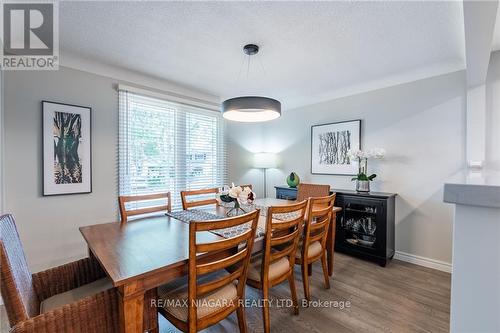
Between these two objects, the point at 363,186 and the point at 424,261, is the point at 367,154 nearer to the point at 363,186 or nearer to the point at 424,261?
the point at 363,186

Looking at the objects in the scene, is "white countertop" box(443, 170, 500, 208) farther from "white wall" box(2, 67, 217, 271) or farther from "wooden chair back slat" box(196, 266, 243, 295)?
"white wall" box(2, 67, 217, 271)

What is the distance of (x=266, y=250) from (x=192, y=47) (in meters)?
2.04

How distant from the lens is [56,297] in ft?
4.45

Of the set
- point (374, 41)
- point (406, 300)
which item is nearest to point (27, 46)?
point (374, 41)

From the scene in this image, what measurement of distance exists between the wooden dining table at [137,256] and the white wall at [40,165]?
101 cm

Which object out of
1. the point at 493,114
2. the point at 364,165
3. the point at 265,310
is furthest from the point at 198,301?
the point at 493,114

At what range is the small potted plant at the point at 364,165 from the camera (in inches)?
117

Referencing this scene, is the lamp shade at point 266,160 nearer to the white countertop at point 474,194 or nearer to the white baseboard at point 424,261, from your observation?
the white baseboard at point 424,261

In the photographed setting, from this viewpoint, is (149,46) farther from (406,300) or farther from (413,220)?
(413,220)

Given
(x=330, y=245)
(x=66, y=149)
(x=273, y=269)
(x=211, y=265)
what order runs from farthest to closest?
(x=330, y=245)
(x=66, y=149)
(x=273, y=269)
(x=211, y=265)

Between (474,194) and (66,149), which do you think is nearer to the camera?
(474,194)

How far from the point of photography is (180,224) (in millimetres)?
1949

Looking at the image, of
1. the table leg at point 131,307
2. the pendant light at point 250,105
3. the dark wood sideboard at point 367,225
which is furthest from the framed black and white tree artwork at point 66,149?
the dark wood sideboard at point 367,225

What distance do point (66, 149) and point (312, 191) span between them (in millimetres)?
2939
